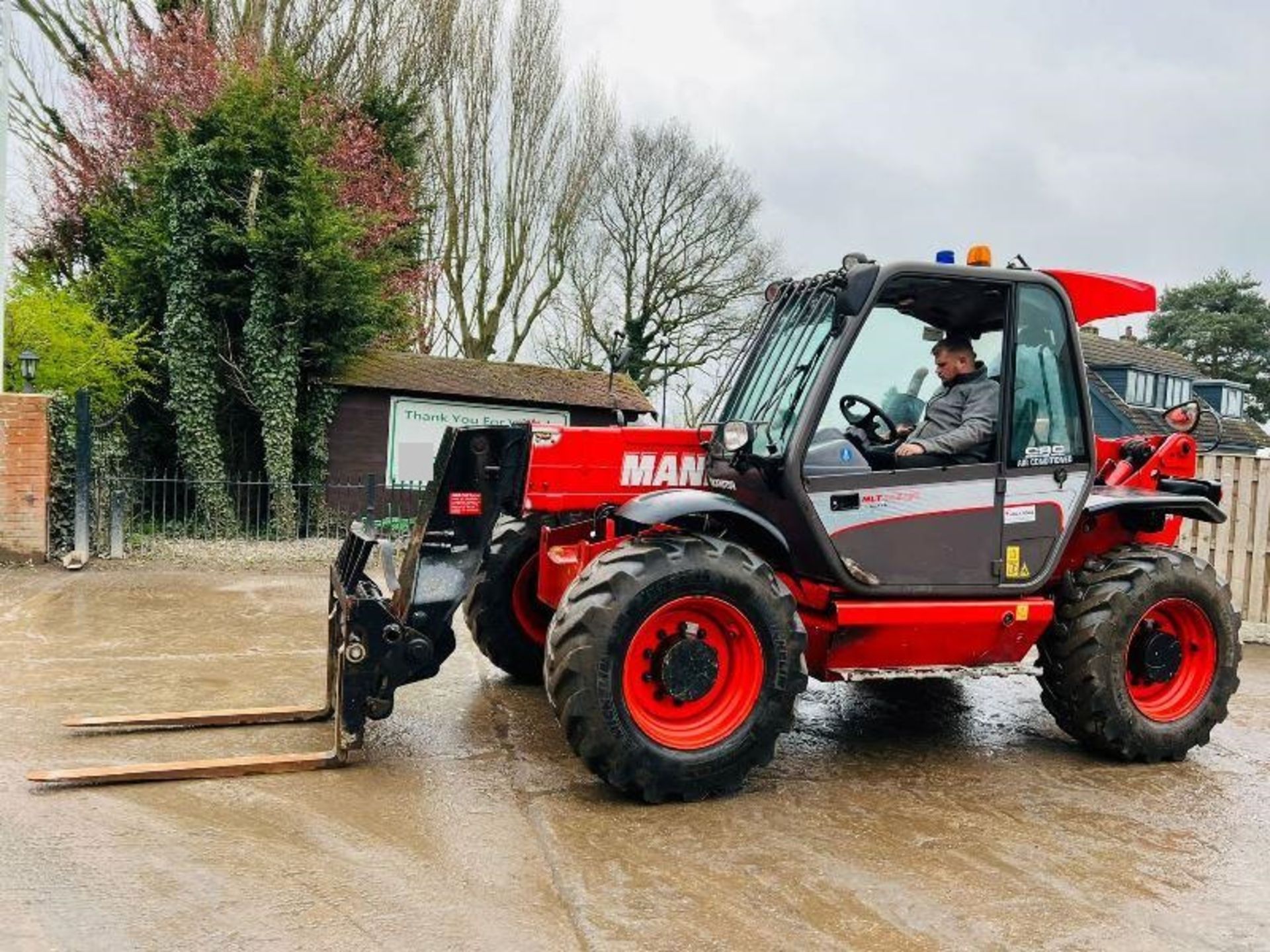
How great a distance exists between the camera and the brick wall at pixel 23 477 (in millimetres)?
10508

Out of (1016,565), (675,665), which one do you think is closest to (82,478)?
(675,665)

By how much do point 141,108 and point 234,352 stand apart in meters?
5.89

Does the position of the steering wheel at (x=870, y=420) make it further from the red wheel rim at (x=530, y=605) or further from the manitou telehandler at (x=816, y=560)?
the red wheel rim at (x=530, y=605)

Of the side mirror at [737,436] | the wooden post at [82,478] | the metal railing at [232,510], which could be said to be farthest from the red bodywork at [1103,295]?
the wooden post at [82,478]

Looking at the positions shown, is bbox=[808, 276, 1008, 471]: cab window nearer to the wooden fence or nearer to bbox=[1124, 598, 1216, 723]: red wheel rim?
bbox=[1124, 598, 1216, 723]: red wheel rim

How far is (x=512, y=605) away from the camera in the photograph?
5824mm

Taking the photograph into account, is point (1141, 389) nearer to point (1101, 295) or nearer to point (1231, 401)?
point (1231, 401)

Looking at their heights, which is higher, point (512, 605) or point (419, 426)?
point (419, 426)

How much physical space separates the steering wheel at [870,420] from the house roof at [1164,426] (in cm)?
2055

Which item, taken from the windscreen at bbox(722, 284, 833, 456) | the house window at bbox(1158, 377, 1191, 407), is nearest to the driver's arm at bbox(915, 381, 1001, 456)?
the windscreen at bbox(722, 284, 833, 456)

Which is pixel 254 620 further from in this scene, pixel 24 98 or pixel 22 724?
pixel 24 98

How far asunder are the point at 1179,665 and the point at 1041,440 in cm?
131

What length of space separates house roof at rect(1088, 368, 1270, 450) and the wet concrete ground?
821 inches

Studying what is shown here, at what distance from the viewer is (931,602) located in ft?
15.3
